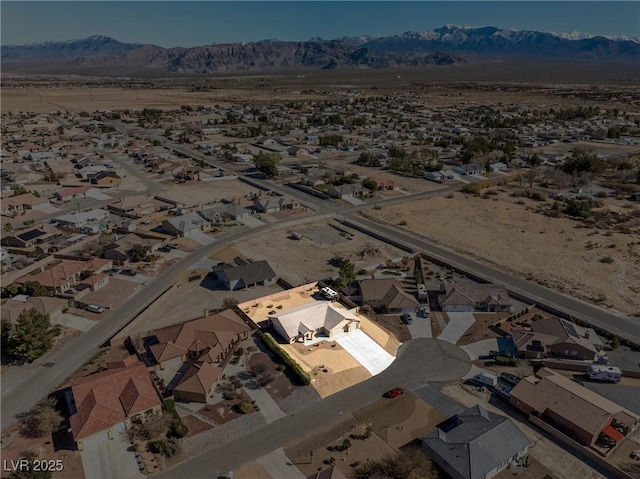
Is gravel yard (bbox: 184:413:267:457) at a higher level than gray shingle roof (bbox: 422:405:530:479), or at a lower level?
lower

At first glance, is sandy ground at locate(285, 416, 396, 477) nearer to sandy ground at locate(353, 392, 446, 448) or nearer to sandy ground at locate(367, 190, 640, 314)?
sandy ground at locate(353, 392, 446, 448)

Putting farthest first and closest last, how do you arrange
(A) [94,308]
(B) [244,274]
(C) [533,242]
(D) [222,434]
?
(C) [533,242] < (B) [244,274] < (A) [94,308] < (D) [222,434]

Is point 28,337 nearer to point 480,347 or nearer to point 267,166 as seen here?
point 480,347

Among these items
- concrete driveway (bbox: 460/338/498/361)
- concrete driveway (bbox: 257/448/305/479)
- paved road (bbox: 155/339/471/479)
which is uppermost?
concrete driveway (bbox: 460/338/498/361)

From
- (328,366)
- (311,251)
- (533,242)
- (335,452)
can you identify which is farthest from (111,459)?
(533,242)

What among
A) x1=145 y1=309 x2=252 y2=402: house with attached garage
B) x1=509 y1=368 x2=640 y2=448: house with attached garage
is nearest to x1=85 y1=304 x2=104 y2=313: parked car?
x1=145 y1=309 x2=252 y2=402: house with attached garage

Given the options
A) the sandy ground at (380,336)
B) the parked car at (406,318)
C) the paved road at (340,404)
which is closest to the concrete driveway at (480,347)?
the paved road at (340,404)

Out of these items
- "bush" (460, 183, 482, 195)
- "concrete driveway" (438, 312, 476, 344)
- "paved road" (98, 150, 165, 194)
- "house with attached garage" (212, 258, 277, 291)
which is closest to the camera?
"concrete driveway" (438, 312, 476, 344)
